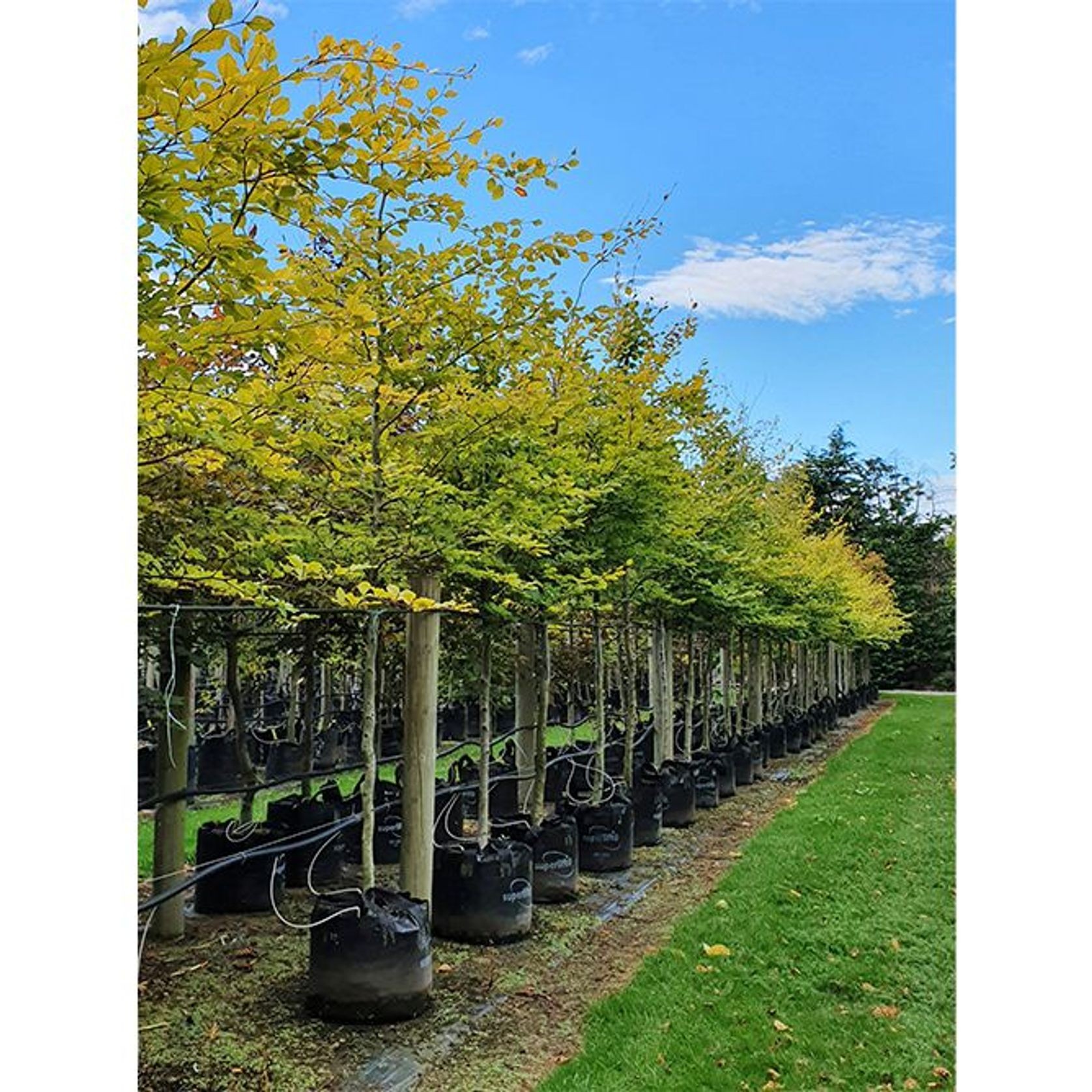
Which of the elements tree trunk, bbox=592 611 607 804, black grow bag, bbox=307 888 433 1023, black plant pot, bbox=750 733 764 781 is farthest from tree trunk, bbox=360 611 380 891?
black plant pot, bbox=750 733 764 781

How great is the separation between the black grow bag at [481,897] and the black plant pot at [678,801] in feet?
7.22

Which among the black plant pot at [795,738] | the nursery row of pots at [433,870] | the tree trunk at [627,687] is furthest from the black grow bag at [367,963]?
the black plant pot at [795,738]

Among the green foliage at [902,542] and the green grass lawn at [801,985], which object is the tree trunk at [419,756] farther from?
the green foliage at [902,542]

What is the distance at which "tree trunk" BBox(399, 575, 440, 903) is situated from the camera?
288 cm

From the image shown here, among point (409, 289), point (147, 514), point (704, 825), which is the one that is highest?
point (409, 289)

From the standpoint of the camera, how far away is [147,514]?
2424 mm

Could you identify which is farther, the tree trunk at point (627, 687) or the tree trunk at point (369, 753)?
the tree trunk at point (627, 687)

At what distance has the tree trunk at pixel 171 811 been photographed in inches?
112
